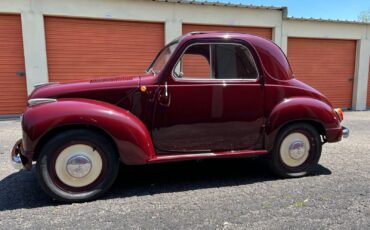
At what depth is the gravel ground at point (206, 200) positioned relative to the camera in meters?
2.88

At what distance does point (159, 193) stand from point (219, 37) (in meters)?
2.07

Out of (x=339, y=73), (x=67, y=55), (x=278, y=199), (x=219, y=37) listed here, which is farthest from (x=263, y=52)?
(x=339, y=73)

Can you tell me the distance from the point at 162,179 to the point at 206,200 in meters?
0.88

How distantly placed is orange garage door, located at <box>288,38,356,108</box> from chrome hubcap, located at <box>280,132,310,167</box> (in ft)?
25.6

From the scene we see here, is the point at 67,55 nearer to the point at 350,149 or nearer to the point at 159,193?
the point at 159,193

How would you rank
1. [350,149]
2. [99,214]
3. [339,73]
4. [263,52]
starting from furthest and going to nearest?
[339,73] → [350,149] → [263,52] → [99,214]

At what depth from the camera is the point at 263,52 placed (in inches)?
154

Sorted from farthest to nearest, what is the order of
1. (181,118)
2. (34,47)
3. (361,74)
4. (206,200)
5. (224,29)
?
(361,74)
(224,29)
(34,47)
(181,118)
(206,200)

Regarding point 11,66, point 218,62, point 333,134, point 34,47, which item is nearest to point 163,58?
point 218,62

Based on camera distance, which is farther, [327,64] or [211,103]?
[327,64]

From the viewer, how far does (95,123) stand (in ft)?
10.5

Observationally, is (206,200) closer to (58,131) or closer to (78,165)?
(78,165)

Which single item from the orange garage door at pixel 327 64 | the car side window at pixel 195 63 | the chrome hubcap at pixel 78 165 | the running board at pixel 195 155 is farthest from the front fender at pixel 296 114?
the orange garage door at pixel 327 64

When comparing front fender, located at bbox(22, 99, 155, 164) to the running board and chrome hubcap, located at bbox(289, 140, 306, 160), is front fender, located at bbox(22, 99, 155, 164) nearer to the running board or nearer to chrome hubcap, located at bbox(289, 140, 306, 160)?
the running board
